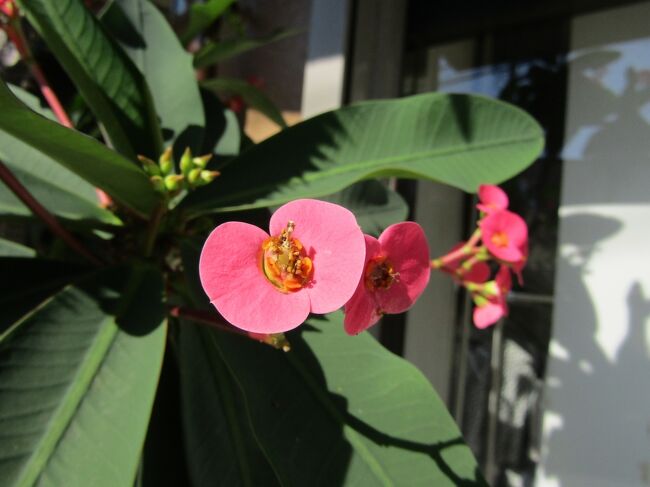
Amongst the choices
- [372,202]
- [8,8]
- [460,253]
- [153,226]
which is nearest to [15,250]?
[153,226]

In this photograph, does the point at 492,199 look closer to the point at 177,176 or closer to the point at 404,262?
the point at 404,262

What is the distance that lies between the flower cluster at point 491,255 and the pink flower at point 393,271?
12.4 inches

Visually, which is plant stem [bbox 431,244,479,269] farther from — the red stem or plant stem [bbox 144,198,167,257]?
the red stem

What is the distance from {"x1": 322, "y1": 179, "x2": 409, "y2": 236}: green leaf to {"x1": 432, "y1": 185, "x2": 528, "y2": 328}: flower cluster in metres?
0.11

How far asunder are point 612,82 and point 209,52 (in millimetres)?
972

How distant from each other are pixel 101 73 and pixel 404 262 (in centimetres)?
55

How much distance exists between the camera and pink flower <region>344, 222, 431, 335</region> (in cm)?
50

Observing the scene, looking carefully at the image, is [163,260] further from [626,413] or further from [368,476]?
[626,413]

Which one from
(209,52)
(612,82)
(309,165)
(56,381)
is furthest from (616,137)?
(56,381)

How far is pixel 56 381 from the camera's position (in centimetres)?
58

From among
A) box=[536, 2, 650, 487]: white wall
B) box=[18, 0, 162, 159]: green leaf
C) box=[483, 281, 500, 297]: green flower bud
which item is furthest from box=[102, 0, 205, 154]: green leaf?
box=[536, 2, 650, 487]: white wall

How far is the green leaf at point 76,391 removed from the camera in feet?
1.72

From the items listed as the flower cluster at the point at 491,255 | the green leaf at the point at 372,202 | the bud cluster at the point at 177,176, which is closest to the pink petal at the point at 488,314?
the flower cluster at the point at 491,255

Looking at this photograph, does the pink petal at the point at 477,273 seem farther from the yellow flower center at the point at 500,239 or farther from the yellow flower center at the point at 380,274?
the yellow flower center at the point at 380,274
